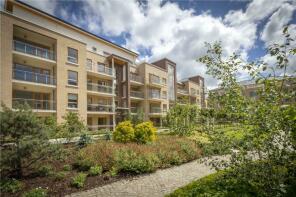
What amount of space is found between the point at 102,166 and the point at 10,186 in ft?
11.3

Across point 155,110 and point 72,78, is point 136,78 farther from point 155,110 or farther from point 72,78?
point 72,78

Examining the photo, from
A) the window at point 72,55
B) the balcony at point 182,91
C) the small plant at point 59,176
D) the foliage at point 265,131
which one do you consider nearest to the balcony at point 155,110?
the balcony at point 182,91

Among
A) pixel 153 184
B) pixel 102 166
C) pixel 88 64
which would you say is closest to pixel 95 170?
pixel 102 166

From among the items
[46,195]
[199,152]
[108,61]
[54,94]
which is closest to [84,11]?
[46,195]

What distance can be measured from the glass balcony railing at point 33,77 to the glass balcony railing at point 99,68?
6592 mm

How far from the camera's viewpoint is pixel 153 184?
734 centimetres

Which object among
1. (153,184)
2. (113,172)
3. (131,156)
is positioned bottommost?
(153,184)

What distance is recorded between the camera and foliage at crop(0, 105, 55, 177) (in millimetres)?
7055

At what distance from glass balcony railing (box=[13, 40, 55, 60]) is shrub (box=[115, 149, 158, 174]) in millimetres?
18988

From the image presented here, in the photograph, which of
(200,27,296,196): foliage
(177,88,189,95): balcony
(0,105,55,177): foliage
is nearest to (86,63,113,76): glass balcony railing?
(0,105,55,177): foliage

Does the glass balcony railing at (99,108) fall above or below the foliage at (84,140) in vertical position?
above

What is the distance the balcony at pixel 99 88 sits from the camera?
28.5m

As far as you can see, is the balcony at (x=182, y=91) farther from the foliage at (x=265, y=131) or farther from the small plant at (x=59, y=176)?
the foliage at (x=265, y=131)

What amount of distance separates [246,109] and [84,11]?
26.3 ft
